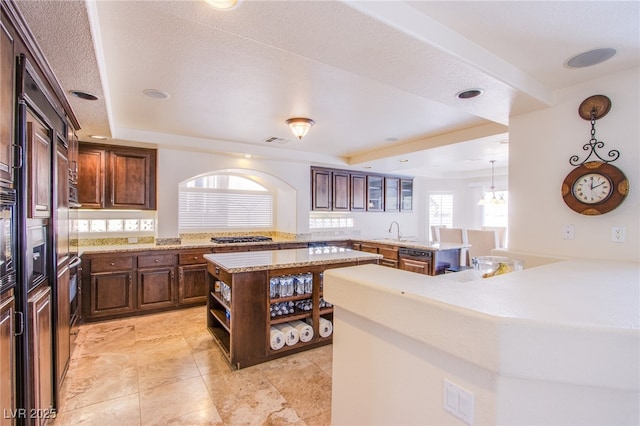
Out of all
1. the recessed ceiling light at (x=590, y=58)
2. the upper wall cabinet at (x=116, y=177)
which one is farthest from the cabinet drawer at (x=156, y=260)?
the recessed ceiling light at (x=590, y=58)

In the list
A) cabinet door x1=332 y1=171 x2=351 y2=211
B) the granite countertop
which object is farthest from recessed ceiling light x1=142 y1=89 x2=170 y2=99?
cabinet door x1=332 y1=171 x2=351 y2=211

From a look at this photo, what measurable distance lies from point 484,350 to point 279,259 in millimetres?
2332

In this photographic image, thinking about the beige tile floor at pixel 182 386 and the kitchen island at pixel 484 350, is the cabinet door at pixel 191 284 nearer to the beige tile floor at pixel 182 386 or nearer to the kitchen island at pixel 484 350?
the beige tile floor at pixel 182 386

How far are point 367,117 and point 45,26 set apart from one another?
106 inches

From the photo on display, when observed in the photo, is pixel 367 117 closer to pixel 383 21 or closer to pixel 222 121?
pixel 222 121

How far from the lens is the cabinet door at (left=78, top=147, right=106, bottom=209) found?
4.03 meters

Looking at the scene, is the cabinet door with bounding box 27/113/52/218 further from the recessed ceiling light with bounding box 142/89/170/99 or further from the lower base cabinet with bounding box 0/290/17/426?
the recessed ceiling light with bounding box 142/89/170/99

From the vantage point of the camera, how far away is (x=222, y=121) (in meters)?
3.68

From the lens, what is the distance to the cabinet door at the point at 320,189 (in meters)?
5.86

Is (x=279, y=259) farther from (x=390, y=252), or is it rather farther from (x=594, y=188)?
(x=390, y=252)

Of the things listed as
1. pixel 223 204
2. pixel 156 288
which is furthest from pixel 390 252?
pixel 156 288

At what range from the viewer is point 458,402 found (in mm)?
937

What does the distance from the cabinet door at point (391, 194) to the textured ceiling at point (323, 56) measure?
10.7 feet

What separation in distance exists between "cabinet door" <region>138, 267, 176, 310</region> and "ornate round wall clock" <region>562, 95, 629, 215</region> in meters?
4.30
